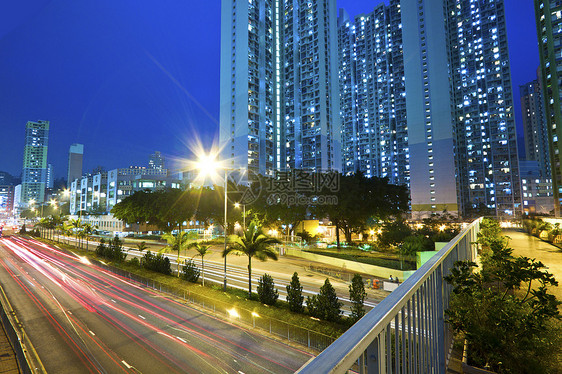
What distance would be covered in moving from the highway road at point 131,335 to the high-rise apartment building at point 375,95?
371 ft

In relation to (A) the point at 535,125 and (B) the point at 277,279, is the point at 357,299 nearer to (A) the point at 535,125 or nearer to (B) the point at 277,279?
(B) the point at 277,279

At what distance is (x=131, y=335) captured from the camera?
616 inches

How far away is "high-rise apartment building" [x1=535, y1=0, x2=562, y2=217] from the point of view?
61.0m

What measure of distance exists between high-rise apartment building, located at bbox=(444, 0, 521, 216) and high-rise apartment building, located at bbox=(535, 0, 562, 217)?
39.0 metres

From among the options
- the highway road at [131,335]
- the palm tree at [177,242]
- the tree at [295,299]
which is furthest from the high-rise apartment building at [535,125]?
the highway road at [131,335]

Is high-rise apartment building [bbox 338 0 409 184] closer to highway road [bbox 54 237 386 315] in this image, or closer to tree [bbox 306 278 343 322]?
highway road [bbox 54 237 386 315]

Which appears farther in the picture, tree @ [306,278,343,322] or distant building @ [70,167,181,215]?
distant building @ [70,167,181,215]

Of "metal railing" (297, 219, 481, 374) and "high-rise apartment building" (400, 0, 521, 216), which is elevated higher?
"high-rise apartment building" (400, 0, 521, 216)

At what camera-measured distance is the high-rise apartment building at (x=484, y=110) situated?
344 ft

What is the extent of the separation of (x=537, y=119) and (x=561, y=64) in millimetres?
155753

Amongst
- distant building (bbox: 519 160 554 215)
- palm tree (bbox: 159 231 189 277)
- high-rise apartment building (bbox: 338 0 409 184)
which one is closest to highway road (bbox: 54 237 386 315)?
palm tree (bbox: 159 231 189 277)

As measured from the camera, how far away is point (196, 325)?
17.2 m

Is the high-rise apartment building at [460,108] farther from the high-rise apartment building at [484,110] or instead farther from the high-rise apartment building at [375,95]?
the high-rise apartment building at [375,95]

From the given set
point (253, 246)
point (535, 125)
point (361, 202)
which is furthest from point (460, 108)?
point (253, 246)
